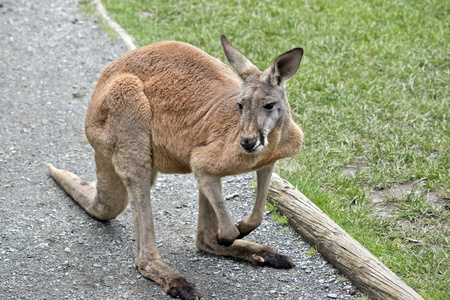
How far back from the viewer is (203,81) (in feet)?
15.0

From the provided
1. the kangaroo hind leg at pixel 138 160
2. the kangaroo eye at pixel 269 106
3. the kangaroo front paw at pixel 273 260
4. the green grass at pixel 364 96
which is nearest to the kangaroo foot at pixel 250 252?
the kangaroo front paw at pixel 273 260

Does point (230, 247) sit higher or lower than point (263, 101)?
lower

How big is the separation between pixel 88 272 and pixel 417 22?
6191mm

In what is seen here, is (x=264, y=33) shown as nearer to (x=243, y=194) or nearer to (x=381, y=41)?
(x=381, y=41)

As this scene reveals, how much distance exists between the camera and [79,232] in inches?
204

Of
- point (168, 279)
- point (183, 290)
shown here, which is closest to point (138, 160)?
point (168, 279)

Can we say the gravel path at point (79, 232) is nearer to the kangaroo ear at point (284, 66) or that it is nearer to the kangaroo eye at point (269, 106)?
the kangaroo eye at point (269, 106)

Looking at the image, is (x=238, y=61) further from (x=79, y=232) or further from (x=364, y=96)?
(x=364, y=96)

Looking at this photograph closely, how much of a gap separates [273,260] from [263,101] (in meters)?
1.36

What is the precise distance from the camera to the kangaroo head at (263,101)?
3859 millimetres

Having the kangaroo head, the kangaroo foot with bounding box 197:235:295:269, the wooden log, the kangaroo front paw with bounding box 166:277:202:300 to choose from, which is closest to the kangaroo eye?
the kangaroo head

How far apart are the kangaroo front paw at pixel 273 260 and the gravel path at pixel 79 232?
47mm

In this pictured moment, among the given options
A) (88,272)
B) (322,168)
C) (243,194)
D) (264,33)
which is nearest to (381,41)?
(264,33)

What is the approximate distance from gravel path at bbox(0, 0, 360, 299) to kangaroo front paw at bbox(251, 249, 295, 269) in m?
0.05
